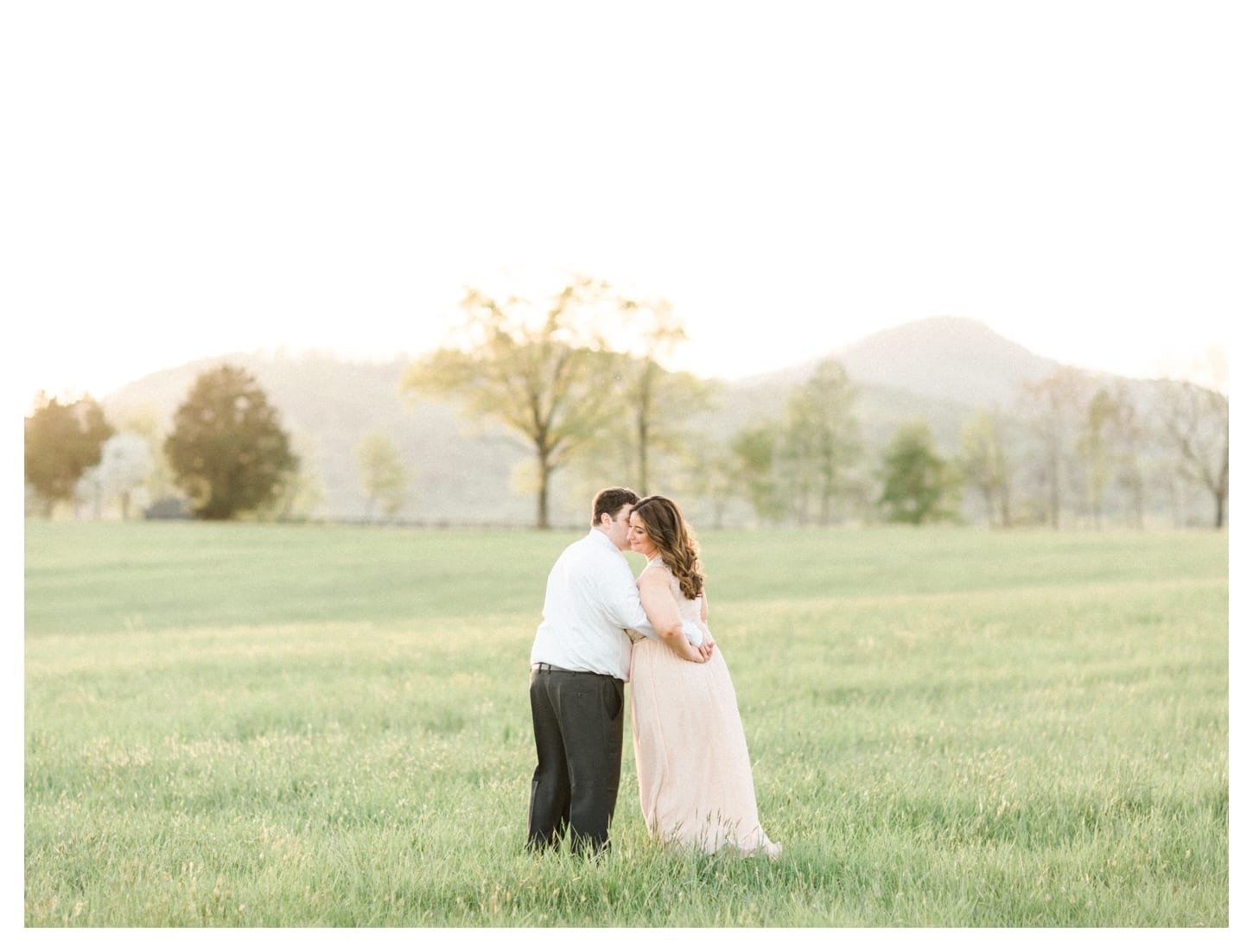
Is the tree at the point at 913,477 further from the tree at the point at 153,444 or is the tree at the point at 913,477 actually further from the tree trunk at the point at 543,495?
the tree at the point at 153,444

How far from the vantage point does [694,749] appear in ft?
19.8

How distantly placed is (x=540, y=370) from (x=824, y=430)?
24.0 m

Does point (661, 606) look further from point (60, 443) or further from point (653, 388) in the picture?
point (60, 443)

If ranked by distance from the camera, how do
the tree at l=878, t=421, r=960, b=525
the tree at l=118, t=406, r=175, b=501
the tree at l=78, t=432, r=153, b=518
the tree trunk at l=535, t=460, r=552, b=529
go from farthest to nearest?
the tree at l=878, t=421, r=960, b=525
the tree at l=118, t=406, r=175, b=501
the tree at l=78, t=432, r=153, b=518
the tree trunk at l=535, t=460, r=552, b=529

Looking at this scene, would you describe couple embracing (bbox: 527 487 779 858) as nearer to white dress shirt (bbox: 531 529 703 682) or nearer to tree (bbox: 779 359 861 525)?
white dress shirt (bbox: 531 529 703 682)

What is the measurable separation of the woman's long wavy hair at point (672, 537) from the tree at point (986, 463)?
2968 inches

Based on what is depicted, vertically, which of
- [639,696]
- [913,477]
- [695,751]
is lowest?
[695,751]

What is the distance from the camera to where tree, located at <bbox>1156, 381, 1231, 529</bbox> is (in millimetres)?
56219

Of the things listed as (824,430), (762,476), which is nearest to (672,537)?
(824,430)

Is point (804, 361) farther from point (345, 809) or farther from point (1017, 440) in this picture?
point (345, 809)

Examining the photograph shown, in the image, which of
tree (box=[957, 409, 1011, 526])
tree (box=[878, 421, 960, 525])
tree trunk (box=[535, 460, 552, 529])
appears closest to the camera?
tree trunk (box=[535, 460, 552, 529])

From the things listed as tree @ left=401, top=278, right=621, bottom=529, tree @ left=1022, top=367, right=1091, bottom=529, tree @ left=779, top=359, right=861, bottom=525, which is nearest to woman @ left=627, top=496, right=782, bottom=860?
tree @ left=401, top=278, right=621, bottom=529

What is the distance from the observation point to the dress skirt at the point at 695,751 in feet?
19.7
